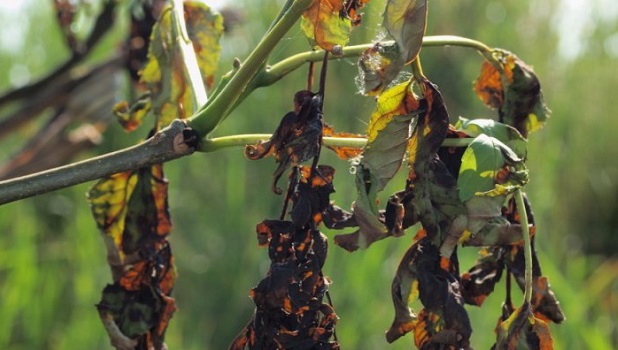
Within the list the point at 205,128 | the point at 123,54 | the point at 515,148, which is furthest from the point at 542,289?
the point at 123,54

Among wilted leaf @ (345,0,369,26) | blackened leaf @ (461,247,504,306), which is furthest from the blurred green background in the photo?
blackened leaf @ (461,247,504,306)

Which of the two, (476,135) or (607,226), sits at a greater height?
(476,135)

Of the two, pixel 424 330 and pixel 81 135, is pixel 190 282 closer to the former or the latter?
pixel 81 135

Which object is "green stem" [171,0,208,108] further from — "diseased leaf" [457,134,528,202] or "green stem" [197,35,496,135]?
"diseased leaf" [457,134,528,202]

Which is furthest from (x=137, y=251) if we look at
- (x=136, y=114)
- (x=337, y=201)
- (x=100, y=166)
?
(x=337, y=201)

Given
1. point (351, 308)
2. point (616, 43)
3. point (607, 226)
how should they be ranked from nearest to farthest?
1. point (351, 308)
2. point (607, 226)
3. point (616, 43)

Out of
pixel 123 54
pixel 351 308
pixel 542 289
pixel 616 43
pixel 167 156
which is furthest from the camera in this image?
pixel 616 43
